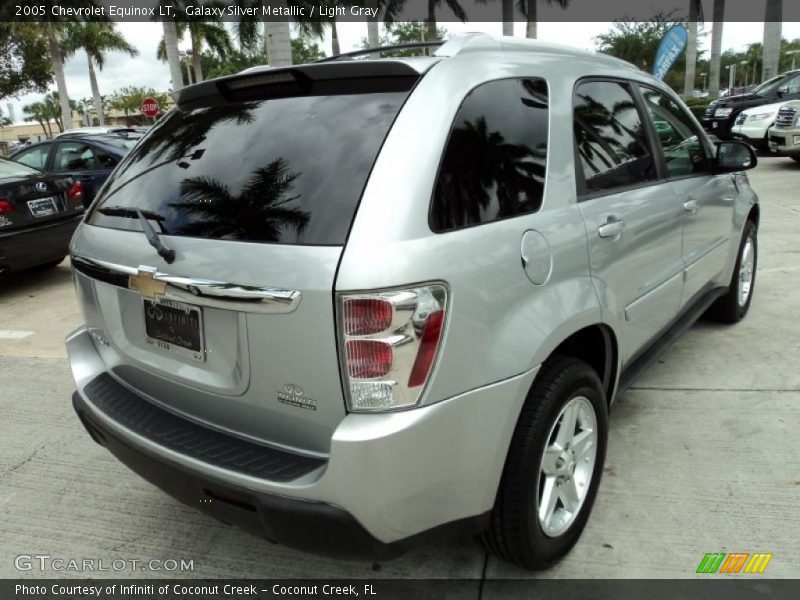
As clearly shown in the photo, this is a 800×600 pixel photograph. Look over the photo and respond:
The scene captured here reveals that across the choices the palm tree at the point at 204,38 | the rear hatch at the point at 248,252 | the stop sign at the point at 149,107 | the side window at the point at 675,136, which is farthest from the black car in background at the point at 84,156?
the palm tree at the point at 204,38

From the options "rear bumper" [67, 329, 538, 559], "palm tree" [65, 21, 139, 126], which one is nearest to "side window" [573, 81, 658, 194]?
"rear bumper" [67, 329, 538, 559]

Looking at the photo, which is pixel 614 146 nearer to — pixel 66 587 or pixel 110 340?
pixel 110 340

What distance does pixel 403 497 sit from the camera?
1744mm

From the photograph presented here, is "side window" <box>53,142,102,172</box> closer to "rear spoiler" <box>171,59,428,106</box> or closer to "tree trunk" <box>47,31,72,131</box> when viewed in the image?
"rear spoiler" <box>171,59,428,106</box>

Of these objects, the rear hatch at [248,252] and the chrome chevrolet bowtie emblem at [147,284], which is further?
the chrome chevrolet bowtie emblem at [147,284]

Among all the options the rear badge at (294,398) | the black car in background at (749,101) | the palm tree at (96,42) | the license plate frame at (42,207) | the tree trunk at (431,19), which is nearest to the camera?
the rear badge at (294,398)

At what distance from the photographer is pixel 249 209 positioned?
1925 millimetres

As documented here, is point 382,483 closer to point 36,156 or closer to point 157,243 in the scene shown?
point 157,243

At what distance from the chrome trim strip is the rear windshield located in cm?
15

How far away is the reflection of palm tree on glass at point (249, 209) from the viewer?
6.03ft

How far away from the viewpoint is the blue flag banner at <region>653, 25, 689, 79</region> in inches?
533

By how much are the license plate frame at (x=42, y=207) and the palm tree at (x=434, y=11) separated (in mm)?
22991

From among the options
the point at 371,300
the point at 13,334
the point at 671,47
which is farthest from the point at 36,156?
the point at 671,47

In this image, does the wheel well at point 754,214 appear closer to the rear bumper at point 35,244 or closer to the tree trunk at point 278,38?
the rear bumper at point 35,244
